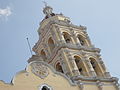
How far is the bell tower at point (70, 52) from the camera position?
25156 millimetres

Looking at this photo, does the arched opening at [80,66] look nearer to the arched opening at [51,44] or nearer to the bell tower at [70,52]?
the bell tower at [70,52]

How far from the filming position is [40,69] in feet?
76.3

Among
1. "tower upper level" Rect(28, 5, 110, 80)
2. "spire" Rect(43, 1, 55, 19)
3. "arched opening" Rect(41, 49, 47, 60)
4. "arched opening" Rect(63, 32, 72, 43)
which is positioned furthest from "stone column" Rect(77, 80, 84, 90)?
"spire" Rect(43, 1, 55, 19)

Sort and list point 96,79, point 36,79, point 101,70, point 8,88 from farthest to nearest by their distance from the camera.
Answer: point 101,70 → point 96,79 → point 36,79 → point 8,88

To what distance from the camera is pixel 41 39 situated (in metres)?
29.8

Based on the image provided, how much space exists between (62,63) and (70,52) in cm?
118

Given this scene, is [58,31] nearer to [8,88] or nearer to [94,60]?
[94,60]

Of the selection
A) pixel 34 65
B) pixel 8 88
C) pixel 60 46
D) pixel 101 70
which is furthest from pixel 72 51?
pixel 8 88

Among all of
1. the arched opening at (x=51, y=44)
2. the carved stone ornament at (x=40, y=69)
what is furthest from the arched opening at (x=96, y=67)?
the carved stone ornament at (x=40, y=69)

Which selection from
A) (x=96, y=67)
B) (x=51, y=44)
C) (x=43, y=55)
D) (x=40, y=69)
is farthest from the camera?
(x=43, y=55)

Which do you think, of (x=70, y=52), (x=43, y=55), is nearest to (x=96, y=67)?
(x=70, y=52)

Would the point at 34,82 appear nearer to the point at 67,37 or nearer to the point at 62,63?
the point at 62,63

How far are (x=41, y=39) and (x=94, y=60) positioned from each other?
5570 mm

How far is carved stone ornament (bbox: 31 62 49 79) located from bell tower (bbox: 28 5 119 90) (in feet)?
2.84
